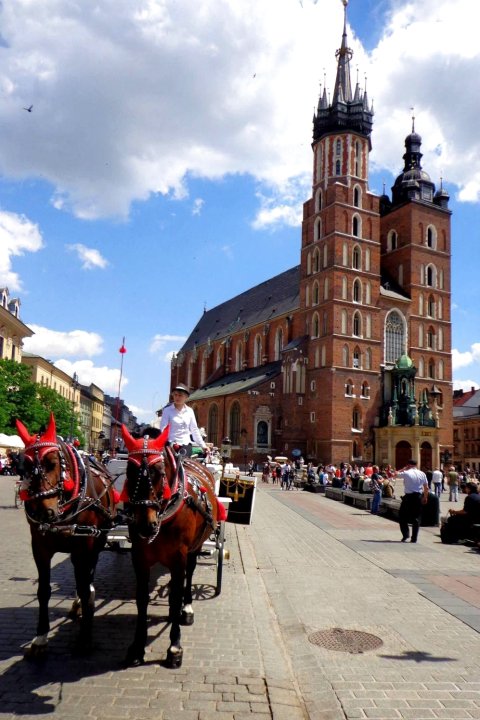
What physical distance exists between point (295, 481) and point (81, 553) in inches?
1351

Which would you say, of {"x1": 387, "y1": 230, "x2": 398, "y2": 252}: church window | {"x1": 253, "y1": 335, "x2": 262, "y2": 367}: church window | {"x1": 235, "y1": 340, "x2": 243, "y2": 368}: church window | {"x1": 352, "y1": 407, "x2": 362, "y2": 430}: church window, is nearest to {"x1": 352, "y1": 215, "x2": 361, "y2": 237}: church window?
{"x1": 387, "y1": 230, "x2": 398, "y2": 252}: church window

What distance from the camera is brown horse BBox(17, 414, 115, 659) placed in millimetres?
4727

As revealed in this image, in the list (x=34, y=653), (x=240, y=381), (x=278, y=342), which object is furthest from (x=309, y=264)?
(x=34, y=653)

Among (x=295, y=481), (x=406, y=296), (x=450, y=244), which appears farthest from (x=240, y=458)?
(x=450, y=244)

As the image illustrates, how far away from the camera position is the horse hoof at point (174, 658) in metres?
4.82

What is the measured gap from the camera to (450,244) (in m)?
53.6

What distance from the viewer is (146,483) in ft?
15.2

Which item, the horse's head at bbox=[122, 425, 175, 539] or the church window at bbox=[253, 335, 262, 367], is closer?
the horse's head at bbox=[122, 425, 175, 539]

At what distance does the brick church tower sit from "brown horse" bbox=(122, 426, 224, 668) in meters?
40.7

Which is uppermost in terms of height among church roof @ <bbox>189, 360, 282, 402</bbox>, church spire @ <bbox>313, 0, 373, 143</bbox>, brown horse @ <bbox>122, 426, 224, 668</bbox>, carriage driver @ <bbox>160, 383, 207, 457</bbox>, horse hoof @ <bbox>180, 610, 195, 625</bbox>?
church spire @ <bbox>313, 0, 373, 143</bbox>

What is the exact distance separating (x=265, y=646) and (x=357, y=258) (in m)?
46.2

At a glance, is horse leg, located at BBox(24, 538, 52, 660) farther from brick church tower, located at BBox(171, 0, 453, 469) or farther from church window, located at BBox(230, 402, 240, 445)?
church window, located at BBox(230, 402, 240, 445)

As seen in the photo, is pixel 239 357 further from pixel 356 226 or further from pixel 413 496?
pixel 413 496

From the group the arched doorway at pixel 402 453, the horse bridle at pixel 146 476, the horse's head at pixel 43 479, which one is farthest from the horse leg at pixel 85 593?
the arched doorway at pixel 402 453
